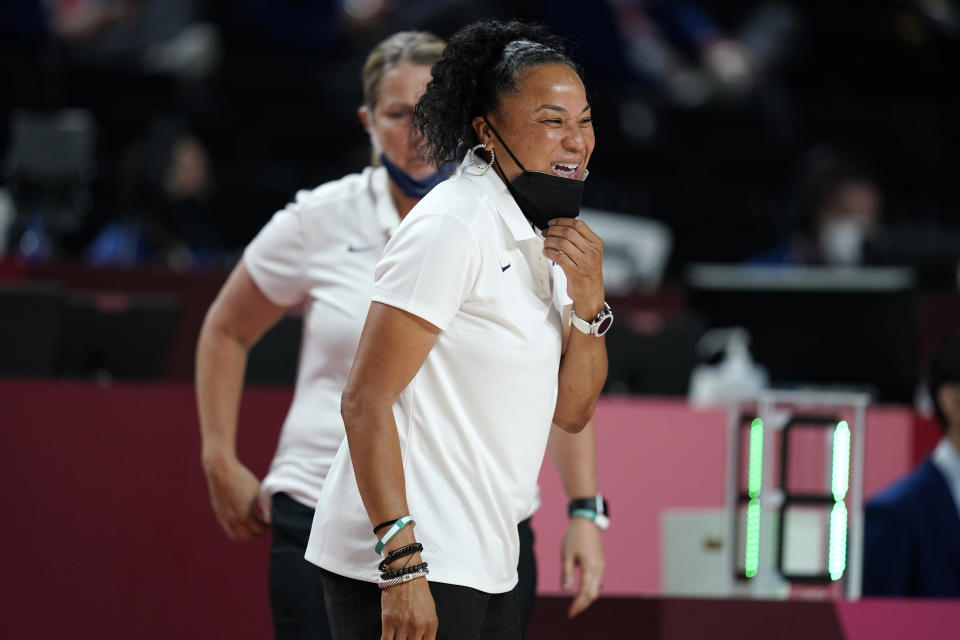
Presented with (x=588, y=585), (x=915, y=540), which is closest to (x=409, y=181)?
(x=588, y=585)

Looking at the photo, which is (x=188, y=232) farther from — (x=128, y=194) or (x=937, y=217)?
(x=937, y=217)

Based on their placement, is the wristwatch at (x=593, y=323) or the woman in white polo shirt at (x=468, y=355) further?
the wristwatch at (x=593, y=323)

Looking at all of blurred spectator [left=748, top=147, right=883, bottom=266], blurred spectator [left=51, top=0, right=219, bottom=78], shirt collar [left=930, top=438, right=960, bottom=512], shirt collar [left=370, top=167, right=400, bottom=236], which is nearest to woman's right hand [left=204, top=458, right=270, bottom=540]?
shirt collar [left=370, top=167, right=400, bottom=236]

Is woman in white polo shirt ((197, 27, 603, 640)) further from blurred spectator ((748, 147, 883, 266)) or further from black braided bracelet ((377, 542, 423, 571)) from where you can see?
blurred spectator ((748, 147, 883, 266))

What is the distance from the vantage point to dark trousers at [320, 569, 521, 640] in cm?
158

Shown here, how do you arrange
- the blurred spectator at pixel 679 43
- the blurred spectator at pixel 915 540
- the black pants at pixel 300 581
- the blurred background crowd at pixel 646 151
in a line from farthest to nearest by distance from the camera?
the blurred spectator at pixel 679 43
the blurred background crowd at pixel 646 151
the blurred spectator at pixel 915 540
the black pants at pixel 300 581

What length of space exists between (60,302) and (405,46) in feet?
5.18

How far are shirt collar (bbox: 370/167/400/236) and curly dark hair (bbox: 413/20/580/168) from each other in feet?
1.03

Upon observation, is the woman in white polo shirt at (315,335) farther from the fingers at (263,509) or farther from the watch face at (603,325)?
the watch face at (603,325)

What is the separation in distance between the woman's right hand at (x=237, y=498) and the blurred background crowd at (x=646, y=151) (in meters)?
1.29

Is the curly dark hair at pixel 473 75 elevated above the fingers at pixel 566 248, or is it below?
above

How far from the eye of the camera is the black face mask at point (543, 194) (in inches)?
66.7

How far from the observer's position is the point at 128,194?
541cm

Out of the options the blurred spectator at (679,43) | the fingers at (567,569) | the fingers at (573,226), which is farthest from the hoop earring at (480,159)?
the blurred spectator at (679,43)
